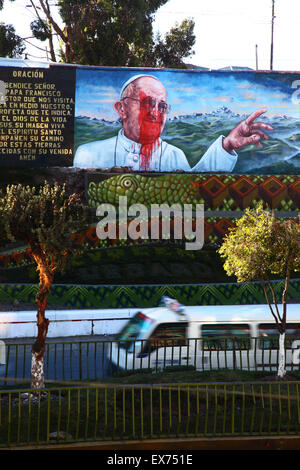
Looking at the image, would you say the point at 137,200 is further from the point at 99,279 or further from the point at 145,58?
the point at 145,58

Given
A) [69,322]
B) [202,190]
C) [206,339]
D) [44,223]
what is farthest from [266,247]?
[202,190]

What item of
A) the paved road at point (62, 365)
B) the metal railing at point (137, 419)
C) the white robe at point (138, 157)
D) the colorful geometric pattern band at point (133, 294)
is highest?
the white robe at point (138, 157)

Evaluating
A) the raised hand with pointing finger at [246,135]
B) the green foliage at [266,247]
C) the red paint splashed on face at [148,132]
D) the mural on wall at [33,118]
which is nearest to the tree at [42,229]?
the green foliage at [266,247]

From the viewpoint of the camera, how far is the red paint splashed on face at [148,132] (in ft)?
86.3

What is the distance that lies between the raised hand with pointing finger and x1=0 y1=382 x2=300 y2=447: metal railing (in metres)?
17.8

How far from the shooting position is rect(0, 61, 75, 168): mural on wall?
2536cm

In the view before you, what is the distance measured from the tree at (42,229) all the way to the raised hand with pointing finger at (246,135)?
54.4ft

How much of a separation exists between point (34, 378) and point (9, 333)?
8.46m

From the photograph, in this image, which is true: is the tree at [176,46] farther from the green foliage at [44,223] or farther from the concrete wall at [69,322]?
the green foliage at [44,223]

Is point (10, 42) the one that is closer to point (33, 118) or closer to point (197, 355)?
point (33, 118)

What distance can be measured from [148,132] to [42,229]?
1651 cm

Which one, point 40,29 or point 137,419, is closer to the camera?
point 137,419

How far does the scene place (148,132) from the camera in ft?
86.6

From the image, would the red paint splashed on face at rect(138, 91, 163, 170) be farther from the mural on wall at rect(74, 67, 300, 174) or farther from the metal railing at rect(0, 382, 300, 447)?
the metal railing at rect(0, 382, 300, 447)
